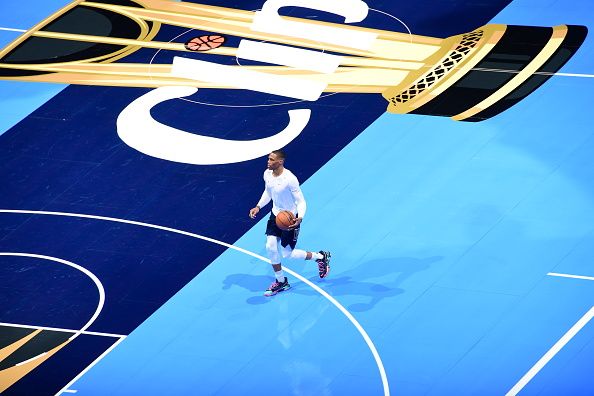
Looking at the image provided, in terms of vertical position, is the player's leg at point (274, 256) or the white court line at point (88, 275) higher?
the player's leg at point (274, 256)

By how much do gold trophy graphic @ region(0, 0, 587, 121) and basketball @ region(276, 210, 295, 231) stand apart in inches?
178

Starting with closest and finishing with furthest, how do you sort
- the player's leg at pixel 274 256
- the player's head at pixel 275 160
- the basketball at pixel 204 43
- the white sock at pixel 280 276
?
the player's head at pixel 275 160, the player's leg at pixel 274 256, the white sock at pixel 280 276, the basketball at pixel 204 43

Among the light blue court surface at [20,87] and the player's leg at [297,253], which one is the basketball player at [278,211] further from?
the light blue court surface at [20,87]

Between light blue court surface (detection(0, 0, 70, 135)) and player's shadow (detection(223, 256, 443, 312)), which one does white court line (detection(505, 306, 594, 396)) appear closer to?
player's shadow (detection(223, 256, 443, 312))

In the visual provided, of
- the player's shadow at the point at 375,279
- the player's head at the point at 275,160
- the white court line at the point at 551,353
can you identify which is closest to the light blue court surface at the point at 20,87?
the player's head at the point at 275,160

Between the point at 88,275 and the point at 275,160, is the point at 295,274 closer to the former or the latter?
the point at 275,160

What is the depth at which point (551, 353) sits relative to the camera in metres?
15.1

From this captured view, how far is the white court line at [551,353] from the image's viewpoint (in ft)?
48.3

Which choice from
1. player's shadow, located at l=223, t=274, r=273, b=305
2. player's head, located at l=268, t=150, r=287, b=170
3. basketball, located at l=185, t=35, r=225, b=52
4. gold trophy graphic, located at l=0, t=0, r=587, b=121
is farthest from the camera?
basketball, located at l=185, t=35, r=225, b=52

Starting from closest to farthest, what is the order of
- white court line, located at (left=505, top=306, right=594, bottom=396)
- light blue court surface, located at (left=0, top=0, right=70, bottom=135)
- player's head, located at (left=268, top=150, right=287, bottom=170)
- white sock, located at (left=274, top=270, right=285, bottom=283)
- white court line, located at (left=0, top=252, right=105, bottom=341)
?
white court line, located at (left=505, top=306, right=594, bottom=396)
player's head, located at (left=268, top=150, right=287, bottom=170)
white court line, located at (left=0, top=252, right=105, bottom=341)
white sock, located at (left=274, top=270, right=285, bottom=283)
light blue court surface, located at (left=0, top=0, right=70, bottom=135)

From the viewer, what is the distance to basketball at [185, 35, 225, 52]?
21938 mm

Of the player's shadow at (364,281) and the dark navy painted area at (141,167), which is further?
the dark navy painted area at (141,167)

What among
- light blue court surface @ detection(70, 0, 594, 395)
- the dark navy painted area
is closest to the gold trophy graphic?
the dark navy painted area

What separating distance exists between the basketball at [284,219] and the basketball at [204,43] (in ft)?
21.5
